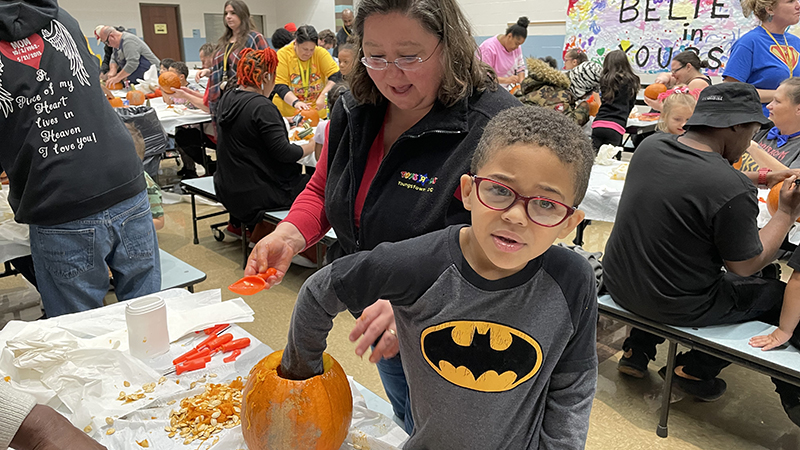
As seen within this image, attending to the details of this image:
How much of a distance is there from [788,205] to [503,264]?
Answer: 1969mm

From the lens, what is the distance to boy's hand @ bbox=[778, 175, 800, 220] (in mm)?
2229

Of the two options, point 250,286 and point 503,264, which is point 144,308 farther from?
point 503,264

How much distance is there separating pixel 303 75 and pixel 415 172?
486cm

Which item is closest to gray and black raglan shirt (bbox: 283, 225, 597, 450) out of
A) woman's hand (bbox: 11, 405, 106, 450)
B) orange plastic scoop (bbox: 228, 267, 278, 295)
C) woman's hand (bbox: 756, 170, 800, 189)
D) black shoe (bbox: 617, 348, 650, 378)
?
orange plastic scoop (bbox: 228, 267, 278, 295)

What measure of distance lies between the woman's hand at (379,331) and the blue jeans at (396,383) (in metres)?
0.29

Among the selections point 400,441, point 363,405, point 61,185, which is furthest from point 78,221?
point 400,441

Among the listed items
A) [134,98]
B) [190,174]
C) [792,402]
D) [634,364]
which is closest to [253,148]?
[134,98]

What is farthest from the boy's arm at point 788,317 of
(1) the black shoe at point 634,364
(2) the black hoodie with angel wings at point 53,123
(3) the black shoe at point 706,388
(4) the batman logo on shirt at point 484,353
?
(2) the black hoodie with angel wings at point 53,123


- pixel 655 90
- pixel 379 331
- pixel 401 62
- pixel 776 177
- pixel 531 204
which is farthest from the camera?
pixel 655 90

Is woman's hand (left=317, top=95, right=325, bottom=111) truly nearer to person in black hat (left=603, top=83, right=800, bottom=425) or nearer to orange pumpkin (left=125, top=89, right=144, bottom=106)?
orange pumpkin (left=125, top=89, right=144, bottom=106)

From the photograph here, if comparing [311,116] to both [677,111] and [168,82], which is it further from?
[677,111]

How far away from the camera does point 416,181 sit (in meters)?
1.34

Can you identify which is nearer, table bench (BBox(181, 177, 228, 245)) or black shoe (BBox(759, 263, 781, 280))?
black shoe (BBox(759, 263, 781, 280))

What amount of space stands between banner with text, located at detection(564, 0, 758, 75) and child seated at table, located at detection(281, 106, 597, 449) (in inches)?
329
